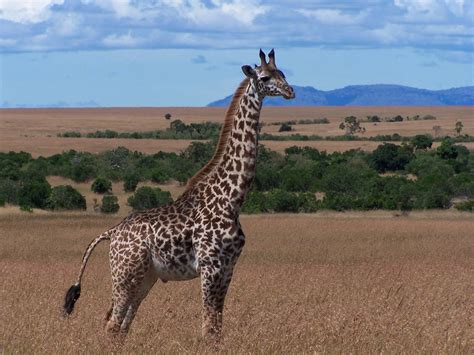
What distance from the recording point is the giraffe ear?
9.21m

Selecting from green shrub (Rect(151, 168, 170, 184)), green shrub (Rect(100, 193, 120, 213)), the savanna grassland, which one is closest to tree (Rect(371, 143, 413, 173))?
green shrub (Rect(151, 168, 170, 184))

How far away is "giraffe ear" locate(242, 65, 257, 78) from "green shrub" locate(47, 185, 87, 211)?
27691mm

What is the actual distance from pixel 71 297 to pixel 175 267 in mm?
1127

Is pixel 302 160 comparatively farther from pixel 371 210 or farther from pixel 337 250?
pixel 337 250

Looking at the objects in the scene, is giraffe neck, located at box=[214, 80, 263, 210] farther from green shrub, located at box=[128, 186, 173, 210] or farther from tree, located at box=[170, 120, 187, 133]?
tree, located at box=[170, 120, 187, 133]

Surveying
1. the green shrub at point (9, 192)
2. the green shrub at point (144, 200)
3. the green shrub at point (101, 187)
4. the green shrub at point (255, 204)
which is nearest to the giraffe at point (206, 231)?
the green shrub at point (255, 204)

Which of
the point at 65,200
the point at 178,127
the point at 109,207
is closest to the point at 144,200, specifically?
the point at 109,207

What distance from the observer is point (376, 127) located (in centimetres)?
14062

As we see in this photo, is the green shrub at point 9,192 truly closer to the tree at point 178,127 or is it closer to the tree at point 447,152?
the tree at point 447,152

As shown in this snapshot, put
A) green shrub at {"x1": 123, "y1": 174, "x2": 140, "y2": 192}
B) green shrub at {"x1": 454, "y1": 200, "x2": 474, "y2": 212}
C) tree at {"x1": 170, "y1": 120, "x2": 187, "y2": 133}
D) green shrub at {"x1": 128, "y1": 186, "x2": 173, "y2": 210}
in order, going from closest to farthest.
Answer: green shrub at {"x1": 454, "y1": 200, "x2": 474, "y2": 212}, green shrub at {"x1": 128, "y1": 186, "x2": 173, "y2": 210}, green shrub at {"x1": 123, "y1": 174, "x2": 140, "y2": 192}, tree at {"x1": 170, "y1": 120, "x2": 187, "y2": 133}

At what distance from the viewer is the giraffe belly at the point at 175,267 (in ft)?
30.0

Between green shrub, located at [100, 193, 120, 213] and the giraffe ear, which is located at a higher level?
the giraffe ear

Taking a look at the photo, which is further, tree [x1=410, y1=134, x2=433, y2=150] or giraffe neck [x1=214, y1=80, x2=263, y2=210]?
tree [x1=410, y1=134, x2=433, y2=150]

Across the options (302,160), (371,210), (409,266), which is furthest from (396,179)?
(409,266)
